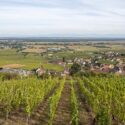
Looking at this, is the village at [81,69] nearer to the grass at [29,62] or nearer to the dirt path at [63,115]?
the grass at [29,62]

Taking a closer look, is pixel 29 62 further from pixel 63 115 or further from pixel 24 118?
pixel 24 118

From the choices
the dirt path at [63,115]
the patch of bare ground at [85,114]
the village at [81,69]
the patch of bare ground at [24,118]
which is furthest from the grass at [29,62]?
the patch of bare ground at [24,118]

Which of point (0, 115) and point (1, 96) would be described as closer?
point (0, 115)

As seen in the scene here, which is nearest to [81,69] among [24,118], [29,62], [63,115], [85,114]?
[29,62]

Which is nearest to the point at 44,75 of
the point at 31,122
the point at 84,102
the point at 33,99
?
the point at 84,102

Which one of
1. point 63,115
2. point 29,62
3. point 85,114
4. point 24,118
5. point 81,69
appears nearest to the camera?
point 24,118

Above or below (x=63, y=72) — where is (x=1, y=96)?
above

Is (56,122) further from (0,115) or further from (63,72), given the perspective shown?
(63,72)

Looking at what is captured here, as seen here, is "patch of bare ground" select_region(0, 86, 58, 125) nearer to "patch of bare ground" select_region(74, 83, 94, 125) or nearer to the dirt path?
the dirt path

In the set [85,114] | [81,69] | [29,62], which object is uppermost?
[85,114]

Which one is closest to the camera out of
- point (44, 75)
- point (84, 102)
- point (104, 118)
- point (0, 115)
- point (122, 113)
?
point (104, 118)

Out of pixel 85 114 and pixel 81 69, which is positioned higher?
pixel 85 114
